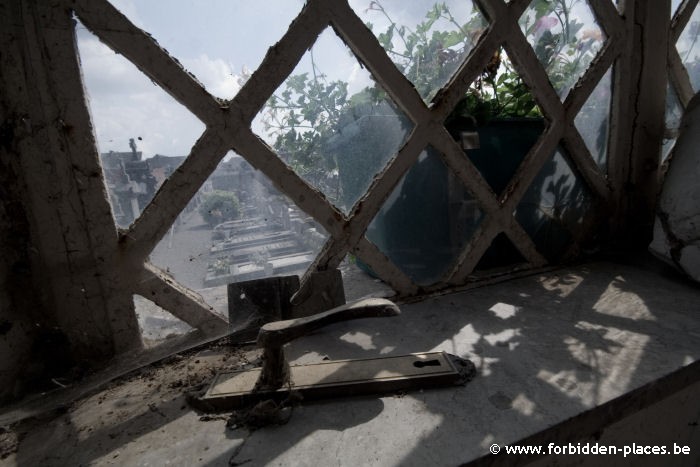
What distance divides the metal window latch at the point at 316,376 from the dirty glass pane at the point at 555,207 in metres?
1.26

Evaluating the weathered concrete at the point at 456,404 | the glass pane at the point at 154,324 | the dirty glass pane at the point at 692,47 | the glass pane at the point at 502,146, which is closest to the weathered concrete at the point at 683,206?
the weathered concrete at the point at 456,404

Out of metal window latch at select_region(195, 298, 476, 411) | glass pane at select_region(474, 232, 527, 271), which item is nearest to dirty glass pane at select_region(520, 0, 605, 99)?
glass pane at select_region(474, 232, 527, 271)

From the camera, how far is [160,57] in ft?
3.39

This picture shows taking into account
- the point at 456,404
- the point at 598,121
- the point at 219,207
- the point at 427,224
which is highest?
the point at 598,121

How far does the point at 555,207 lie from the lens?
6.13ft

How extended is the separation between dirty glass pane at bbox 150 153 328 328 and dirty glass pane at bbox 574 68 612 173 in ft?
5.60

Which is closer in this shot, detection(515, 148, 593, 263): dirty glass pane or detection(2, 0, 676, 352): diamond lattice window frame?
detection(2, 0, 676, 352): diamond lattice window frame

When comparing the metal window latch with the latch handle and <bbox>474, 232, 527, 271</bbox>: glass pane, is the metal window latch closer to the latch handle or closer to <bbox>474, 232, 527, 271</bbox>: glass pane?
the latch handle

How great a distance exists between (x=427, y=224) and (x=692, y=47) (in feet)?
7.04

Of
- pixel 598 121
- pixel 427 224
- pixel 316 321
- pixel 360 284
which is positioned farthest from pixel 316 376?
pixel 598 121

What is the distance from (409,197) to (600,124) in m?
1.30

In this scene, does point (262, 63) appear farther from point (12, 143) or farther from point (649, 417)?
point (649, 417)

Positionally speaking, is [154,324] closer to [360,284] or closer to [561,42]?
[360,284]

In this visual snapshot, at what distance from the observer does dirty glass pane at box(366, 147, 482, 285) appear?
1.66 meters
